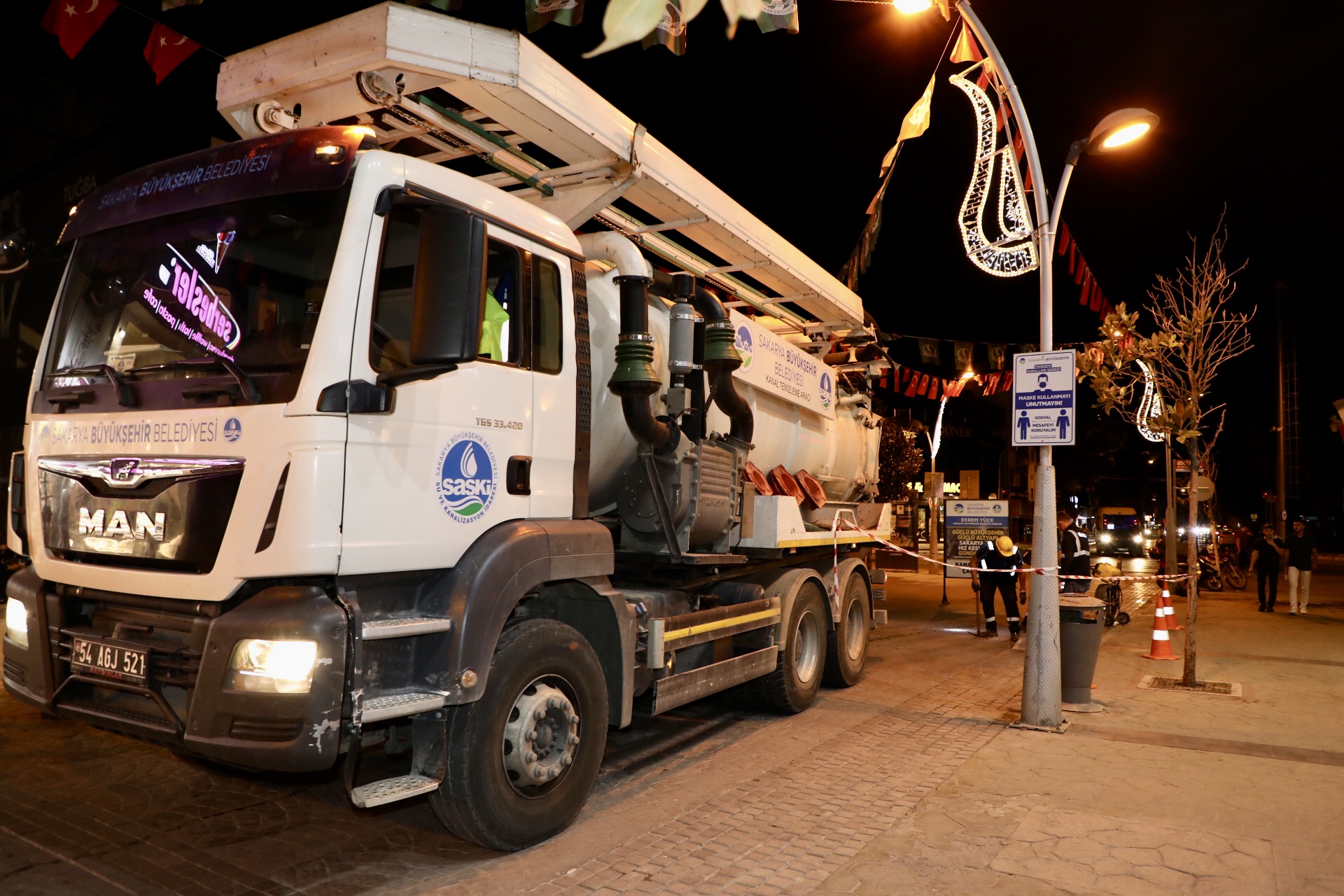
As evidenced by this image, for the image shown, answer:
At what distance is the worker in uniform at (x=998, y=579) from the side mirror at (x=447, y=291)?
34.0 feet

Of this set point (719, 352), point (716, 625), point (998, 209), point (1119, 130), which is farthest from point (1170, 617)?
point (719, 352)

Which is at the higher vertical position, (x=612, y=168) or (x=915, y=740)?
(x=612, y=168)

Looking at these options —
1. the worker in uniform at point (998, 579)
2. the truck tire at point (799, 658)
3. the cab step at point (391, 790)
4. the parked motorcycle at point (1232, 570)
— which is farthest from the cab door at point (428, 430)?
the parked motorcycle at point (1232, 570)

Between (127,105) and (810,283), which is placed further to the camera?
(127,105)

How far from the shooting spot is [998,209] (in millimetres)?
8953

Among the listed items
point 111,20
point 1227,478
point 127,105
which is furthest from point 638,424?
point 1227,478

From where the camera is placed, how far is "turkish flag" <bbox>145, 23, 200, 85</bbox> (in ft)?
26.3

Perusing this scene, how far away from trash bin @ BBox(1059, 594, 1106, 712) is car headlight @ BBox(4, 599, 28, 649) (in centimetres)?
800

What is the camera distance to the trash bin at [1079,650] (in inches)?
338

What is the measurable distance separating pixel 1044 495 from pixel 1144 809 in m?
2.95

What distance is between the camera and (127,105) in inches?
541

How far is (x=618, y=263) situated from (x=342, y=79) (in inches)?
78.7

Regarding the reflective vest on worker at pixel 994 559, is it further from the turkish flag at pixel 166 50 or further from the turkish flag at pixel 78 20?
the turkish flag at pixel 78 20

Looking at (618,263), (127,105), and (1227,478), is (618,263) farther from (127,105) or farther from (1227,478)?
(1227,478)
